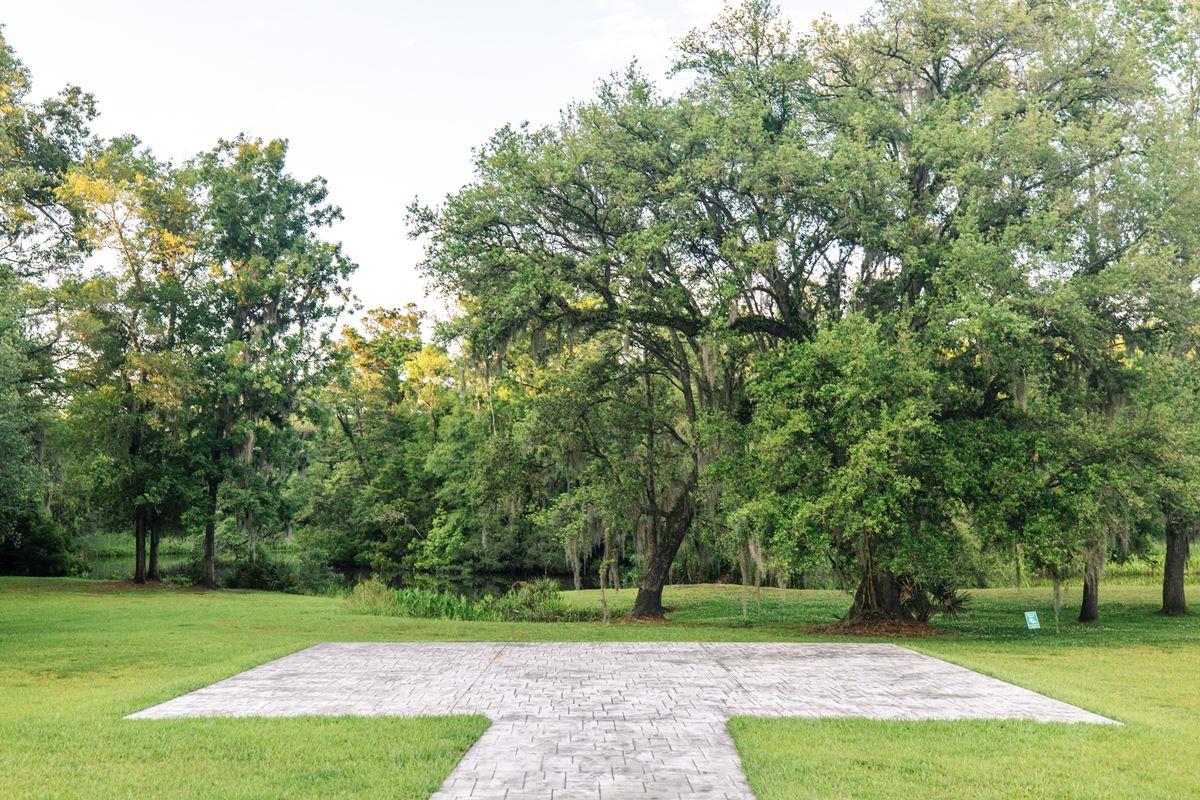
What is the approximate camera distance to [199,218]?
3322 cm

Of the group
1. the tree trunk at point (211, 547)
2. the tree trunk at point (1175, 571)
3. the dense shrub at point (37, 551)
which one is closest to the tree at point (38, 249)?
the dense shrub at point (37, 551)

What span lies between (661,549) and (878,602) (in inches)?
207

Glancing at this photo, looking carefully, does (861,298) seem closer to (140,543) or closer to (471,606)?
(471,606)

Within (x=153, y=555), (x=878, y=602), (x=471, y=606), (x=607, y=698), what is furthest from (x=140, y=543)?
(x=607, y=698)

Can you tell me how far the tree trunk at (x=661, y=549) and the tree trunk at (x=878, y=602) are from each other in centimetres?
420

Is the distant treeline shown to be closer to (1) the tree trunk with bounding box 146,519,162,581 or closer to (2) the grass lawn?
(2) the grass lawn

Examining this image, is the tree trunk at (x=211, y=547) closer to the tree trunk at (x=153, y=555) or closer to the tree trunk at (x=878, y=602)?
the tree trunk at (x=153, y=555)

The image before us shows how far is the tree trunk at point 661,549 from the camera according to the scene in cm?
2180

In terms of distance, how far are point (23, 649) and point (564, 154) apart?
12.8m

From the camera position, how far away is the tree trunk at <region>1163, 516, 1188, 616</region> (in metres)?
21.8

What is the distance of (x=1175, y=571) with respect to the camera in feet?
71.7

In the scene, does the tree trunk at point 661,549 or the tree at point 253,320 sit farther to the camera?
the tree at point 253,320

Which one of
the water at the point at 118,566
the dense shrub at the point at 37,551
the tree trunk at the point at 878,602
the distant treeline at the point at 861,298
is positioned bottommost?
the water at the point at 118,566

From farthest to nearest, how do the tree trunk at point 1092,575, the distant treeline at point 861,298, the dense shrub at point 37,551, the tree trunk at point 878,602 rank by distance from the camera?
the dense shrub at point 37,551, the tree trunk at point 878,602, the tree trunk at point 1092,575, the distant treeline at point 861,298
